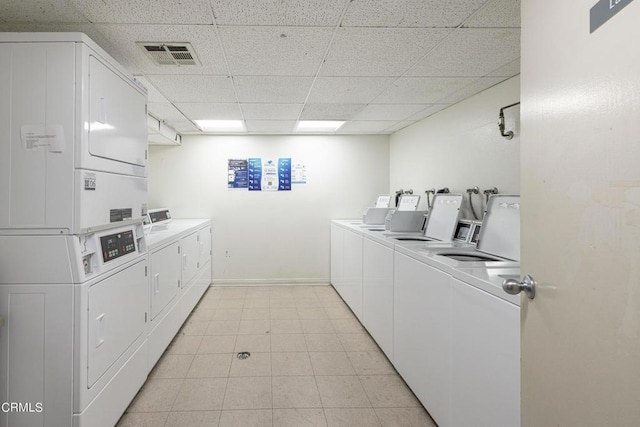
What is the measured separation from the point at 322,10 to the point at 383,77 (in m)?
0.99

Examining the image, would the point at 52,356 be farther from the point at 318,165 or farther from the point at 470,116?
the point at 318,165

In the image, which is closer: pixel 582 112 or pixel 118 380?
pixel 582 112

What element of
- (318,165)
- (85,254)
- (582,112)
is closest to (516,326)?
(582,112)

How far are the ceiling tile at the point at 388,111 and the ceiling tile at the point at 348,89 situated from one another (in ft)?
0.82

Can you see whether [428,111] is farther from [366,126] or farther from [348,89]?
[348,89]

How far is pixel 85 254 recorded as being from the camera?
57.2 inches

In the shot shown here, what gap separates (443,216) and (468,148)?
2.12 ft

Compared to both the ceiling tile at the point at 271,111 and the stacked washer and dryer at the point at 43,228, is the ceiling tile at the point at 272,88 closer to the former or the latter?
the ceiling tile at the point at 271,111

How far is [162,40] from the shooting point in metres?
1.84

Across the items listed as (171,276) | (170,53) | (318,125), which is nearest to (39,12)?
(170,53)

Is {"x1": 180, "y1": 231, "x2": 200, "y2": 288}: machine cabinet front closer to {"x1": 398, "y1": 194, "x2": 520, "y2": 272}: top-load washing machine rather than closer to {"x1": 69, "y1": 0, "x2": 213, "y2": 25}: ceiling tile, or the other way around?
{"x1": 69, "y1": 0, "x2": 213, "y2": 25}: ceiling tile

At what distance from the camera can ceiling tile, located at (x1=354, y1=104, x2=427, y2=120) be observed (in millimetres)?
3201
